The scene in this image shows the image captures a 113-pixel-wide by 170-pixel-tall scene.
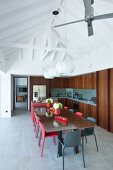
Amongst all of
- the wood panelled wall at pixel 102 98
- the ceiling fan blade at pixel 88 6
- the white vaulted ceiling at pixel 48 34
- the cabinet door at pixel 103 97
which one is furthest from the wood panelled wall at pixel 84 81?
the ceiling fan blade at pixel 88 6

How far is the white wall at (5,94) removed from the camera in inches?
282

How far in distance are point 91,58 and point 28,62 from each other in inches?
140

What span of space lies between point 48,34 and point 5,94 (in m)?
3.77

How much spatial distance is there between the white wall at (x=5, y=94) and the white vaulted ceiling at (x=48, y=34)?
411 mm

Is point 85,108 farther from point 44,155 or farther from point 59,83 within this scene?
point 44,155

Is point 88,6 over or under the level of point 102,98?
over

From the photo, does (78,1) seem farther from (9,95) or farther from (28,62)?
(9,95)

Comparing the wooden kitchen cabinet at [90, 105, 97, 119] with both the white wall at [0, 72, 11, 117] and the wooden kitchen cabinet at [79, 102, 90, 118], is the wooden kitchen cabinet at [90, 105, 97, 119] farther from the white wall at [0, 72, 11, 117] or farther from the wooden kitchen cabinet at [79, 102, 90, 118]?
the white wall at [0, 72, 11, 117]

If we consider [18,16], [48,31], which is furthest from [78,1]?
[48,31]

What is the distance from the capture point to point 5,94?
7.22 metres

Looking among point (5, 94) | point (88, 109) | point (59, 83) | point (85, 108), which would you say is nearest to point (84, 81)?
point (85, 108)

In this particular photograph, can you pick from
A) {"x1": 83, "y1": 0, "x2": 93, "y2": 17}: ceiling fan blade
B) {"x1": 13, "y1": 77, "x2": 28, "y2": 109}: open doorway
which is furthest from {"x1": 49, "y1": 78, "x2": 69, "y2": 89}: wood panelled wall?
{"x1": 83, "y1": 0, "x2": 93, "y2": 17}: ceiling fan blade

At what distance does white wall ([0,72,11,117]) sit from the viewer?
7.16 m

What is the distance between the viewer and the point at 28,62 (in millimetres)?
7754
